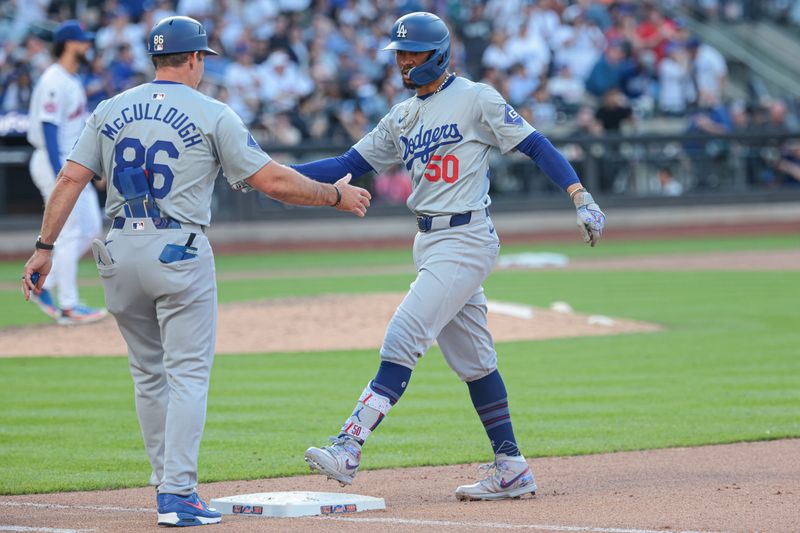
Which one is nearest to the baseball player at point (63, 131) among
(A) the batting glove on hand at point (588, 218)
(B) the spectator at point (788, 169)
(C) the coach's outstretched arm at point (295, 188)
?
(C) the coach's outstretched arm at point (295, 188)

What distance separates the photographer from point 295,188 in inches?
209

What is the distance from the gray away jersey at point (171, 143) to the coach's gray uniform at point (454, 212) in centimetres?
91

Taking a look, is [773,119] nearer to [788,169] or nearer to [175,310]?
[788,169]

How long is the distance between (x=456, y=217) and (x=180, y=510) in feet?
5.85

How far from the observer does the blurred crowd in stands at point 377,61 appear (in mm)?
22156

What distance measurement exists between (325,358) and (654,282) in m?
7.23

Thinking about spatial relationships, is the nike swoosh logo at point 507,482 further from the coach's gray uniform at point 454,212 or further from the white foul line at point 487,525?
the white foul line at point 487,525

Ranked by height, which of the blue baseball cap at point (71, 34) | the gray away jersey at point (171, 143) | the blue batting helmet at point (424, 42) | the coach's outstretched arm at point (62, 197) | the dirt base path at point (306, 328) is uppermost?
the blue baseball cap at point (71, 34)

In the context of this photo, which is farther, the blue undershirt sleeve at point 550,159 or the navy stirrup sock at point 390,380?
the blue undershirt sleeve at point 550,159

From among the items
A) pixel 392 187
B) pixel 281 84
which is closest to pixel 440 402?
pixel 392 187

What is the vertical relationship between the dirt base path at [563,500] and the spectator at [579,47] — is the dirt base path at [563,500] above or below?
below

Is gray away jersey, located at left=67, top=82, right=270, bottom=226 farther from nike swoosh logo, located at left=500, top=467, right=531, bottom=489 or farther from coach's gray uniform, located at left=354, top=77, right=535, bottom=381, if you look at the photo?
nike swoosh logo, located at left=500, top=467, right=531, bottom=489

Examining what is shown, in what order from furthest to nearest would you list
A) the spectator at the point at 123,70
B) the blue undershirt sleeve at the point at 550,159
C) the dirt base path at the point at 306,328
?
the spectator at the point at 123,70, the dirt base path at the point at 306,328, the blue undershirt sleeve at the point at 550,159

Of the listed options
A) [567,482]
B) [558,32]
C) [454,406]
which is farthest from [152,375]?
[558,32]
